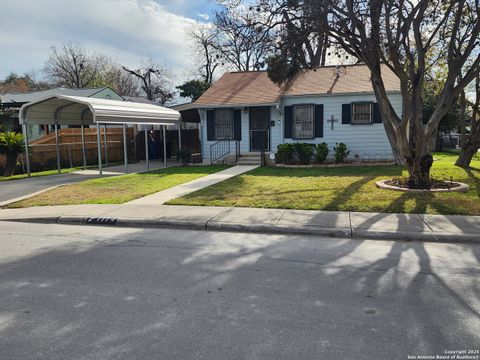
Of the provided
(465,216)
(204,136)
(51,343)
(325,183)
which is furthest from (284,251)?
(204,136)

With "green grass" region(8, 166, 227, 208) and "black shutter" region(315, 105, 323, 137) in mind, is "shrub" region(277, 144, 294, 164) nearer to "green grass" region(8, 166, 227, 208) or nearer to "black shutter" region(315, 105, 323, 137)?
"black shutter" region(315, 105, 323, 137)

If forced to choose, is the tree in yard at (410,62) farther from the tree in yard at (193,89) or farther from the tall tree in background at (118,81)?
the tall tree in background at (118,81)

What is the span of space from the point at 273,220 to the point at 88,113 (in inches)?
609

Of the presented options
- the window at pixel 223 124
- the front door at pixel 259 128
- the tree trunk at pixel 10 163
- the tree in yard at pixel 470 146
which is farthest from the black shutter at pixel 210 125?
the tree in yard at pixel 470 146

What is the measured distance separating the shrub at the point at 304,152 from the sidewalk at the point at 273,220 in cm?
905

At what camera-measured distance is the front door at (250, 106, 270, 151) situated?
19328mm

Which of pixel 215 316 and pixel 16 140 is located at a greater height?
pixel 16 140

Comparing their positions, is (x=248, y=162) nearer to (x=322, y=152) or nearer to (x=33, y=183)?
→ (x=322, y=152)

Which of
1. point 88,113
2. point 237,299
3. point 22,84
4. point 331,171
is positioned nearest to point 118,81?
point 22,84

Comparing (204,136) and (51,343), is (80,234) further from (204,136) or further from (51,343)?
(204,136)

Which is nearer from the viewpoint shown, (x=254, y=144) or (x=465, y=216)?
(x=465, y=216)

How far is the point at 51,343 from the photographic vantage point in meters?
3.36

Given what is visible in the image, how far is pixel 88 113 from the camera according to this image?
66.4 feet

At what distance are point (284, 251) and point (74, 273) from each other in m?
2.89
